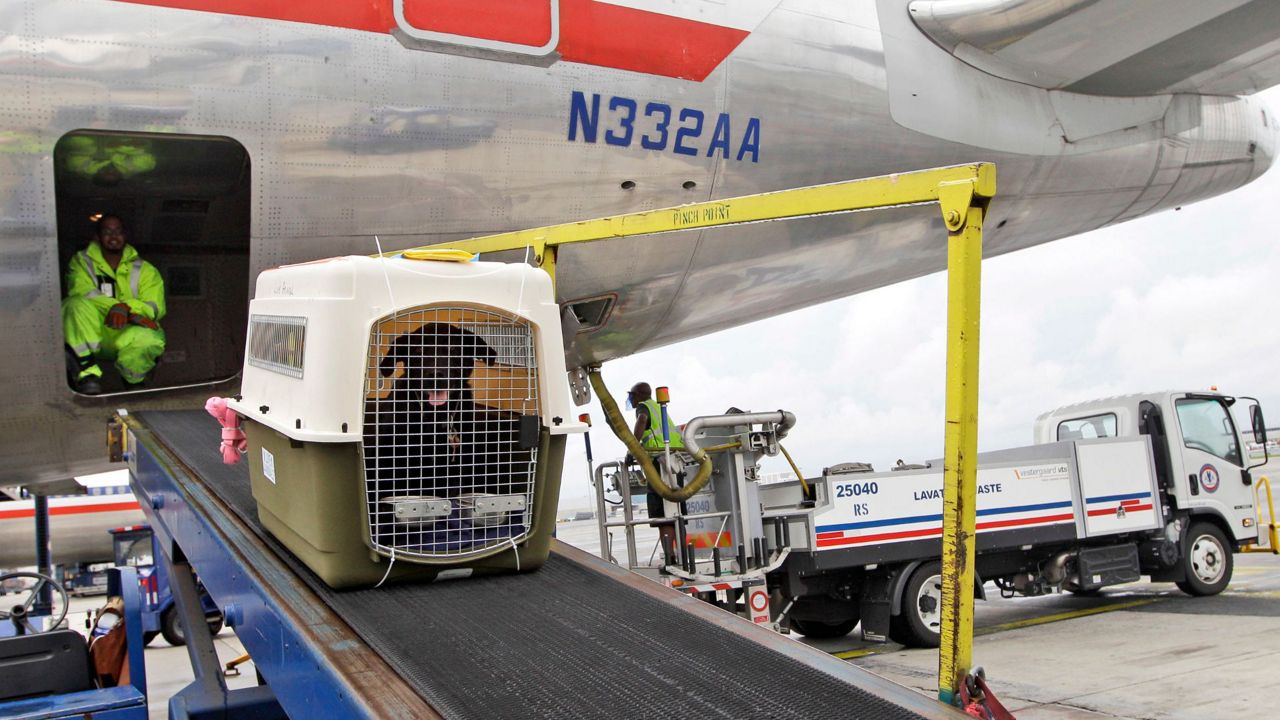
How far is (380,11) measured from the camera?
632cm

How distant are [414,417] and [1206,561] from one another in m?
10.6

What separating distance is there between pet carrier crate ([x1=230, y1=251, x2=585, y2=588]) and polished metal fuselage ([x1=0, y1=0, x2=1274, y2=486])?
2215mm

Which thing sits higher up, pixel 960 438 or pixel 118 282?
pixel 118 282

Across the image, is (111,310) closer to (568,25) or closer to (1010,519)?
(568,25)

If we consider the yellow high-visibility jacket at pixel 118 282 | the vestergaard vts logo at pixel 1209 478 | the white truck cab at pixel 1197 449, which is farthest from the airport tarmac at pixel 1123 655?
the yellow high-visibility jacket at pixel 118 282

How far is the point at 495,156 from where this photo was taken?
22.4 ft

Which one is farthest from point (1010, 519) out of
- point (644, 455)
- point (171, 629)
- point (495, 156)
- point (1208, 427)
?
point (171, 629)

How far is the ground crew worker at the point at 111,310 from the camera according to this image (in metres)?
6.43

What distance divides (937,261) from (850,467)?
2.08 metres

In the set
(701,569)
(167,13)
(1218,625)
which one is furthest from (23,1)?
(1218,625)

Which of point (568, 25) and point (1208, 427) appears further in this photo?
point (1208, 427)

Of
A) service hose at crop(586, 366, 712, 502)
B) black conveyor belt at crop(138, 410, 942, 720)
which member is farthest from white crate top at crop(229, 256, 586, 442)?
service hose at crop(586, 366, 712, 502)

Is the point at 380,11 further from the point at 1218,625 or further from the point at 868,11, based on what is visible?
the point at 1218,625

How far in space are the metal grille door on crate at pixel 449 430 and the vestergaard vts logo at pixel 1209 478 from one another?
32.6 ft
